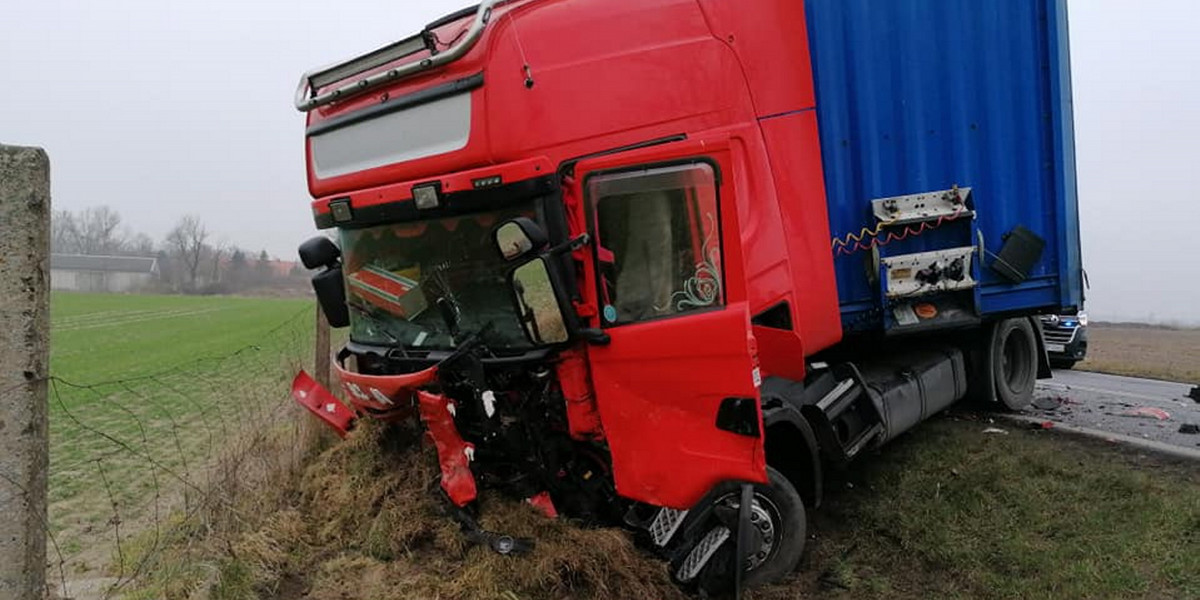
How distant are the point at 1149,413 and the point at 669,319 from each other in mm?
6260

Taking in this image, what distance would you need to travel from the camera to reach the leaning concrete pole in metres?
2.02

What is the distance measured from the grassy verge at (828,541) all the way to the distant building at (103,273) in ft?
287

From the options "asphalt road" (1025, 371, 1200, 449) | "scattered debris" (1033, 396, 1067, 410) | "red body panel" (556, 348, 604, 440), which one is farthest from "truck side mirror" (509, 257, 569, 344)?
"scattered debris" (1033, 396, 1067, 410)

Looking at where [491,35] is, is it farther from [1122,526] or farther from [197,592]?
[1122,526]

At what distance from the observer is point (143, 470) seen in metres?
6.89

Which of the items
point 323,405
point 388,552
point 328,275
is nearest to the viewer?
point 388,552

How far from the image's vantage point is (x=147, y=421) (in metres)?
9.57

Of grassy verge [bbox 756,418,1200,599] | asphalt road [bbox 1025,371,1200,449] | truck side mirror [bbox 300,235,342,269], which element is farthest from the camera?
asphalt road [bbox 1025,371,1200,449]

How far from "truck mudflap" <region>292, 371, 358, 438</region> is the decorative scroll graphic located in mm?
2529

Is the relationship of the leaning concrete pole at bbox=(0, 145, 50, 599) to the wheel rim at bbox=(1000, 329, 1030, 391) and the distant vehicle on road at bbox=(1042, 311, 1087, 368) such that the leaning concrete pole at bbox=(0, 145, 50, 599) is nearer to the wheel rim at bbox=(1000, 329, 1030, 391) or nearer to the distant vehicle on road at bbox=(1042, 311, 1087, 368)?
the wheel rim at bbox=(1000, 329, 1030, 391)

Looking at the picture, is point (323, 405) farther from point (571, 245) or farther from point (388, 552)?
point (571, 245)

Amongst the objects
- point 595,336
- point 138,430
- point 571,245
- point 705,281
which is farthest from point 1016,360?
point 138,430

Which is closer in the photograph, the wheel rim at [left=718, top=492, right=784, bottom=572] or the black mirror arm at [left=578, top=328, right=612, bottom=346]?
the black mirror arm at [left=578, top=328, right=612, bottom=346]

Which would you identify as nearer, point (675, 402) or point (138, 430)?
point (675, 402)
